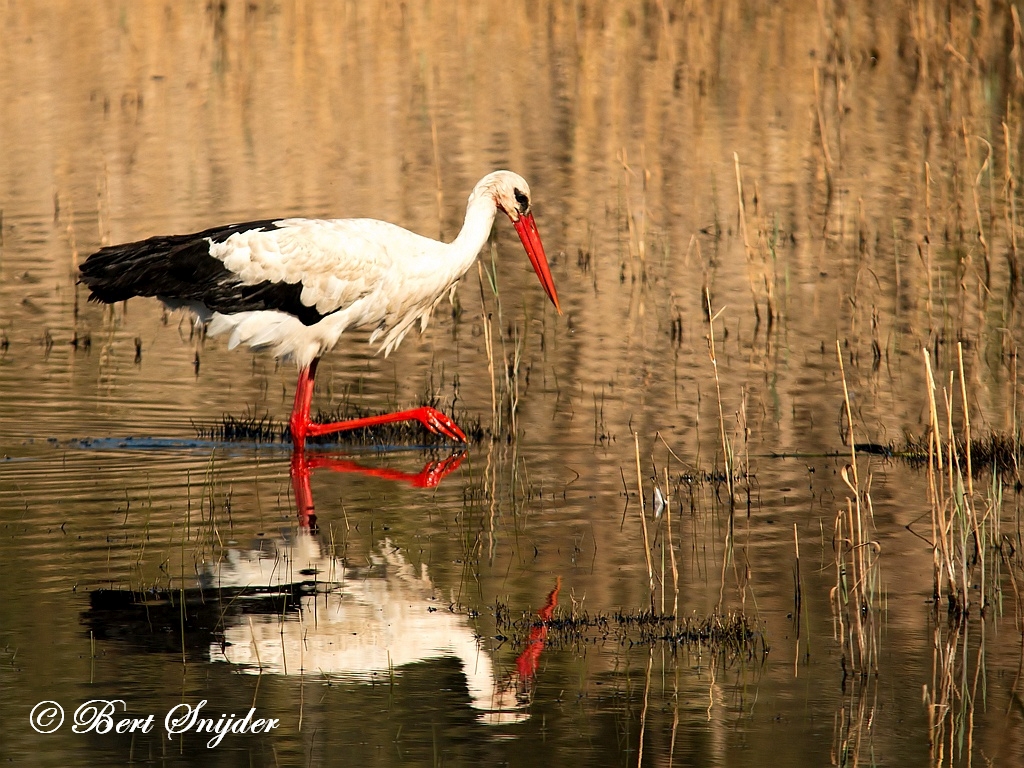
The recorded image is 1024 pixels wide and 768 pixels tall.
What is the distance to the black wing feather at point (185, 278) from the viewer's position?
10.1 m

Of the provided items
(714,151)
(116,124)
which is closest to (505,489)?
(714,151)

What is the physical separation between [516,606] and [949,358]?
18.9 ft

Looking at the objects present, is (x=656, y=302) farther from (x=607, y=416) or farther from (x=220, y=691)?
(x=220, y=691)

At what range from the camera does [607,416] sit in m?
10.8

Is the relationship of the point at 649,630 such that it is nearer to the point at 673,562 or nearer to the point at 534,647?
the point at 673,562

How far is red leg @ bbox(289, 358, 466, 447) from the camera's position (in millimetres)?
9859

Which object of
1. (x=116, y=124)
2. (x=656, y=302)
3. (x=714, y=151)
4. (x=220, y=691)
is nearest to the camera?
(x=220, y=691)

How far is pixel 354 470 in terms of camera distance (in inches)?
381

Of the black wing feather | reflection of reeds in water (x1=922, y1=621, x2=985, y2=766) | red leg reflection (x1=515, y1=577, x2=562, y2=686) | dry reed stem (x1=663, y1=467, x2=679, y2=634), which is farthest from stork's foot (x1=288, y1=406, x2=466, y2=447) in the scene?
reflection of reeds in water (x1=922, y1=621, x2=985, y2=766)

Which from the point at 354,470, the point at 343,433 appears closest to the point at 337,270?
the point at 343,433

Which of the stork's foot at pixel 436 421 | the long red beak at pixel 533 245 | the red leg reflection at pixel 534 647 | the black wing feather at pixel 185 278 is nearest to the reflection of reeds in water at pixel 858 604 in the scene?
the red leg reflection at pixel 534 647

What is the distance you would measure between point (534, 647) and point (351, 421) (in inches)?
151

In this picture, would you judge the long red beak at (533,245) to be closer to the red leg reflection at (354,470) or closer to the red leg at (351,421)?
the red leg at (351,421)

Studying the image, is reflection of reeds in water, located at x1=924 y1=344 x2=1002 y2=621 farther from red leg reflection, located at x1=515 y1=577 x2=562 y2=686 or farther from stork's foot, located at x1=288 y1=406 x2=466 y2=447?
stork's foot, located at x1=288 y1=406 x2=466 y2=447
